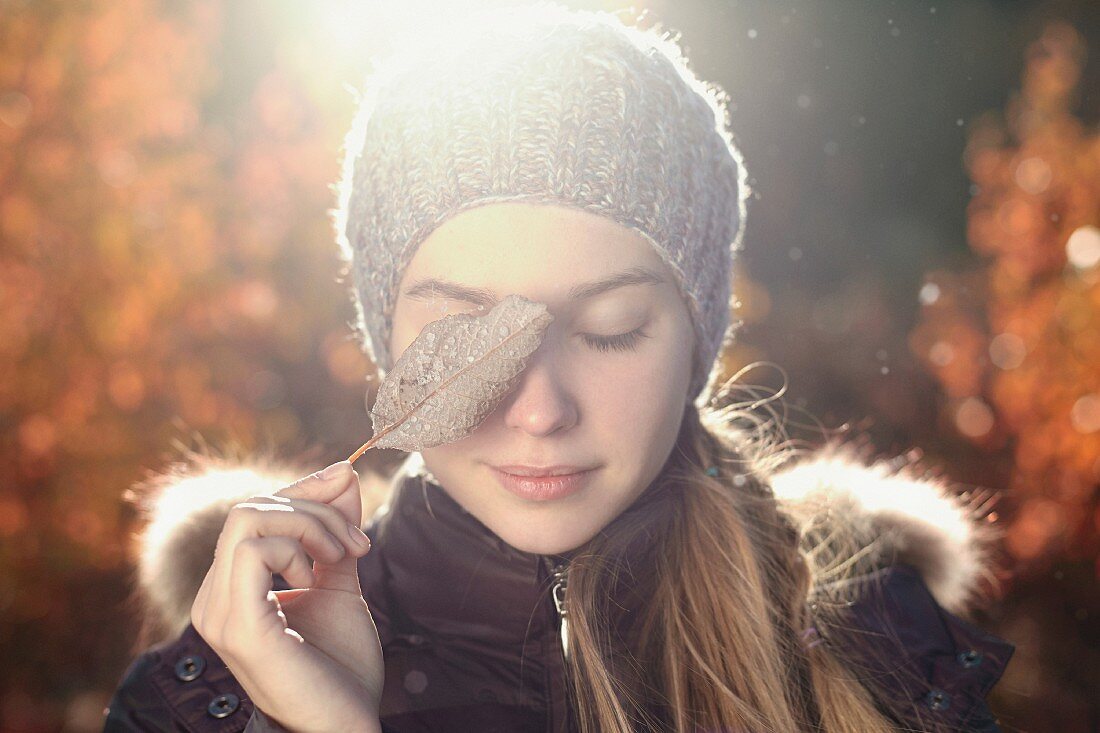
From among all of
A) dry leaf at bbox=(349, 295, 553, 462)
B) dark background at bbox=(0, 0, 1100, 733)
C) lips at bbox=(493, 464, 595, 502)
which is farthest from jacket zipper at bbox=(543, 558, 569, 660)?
dark background at bbox=(0, 0, 1100, 733)

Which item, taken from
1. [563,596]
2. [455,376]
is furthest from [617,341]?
[563,596]

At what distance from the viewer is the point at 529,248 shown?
6.31 ft

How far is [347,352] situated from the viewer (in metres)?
6.32

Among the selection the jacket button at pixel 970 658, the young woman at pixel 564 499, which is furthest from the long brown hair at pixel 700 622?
the jacket button at pixel 970 658

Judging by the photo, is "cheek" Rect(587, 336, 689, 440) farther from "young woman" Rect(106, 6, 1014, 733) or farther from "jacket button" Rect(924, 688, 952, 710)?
"jacket button" Rect(924, 688, 952, 710)

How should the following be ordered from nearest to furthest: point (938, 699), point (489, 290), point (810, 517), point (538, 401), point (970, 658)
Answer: point (538, 401)
point (489, 290)
point (938, 699)
point (970, 658)
point (810, 517)

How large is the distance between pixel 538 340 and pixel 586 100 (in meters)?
0.71

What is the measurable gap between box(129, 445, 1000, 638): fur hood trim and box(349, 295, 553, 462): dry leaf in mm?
818

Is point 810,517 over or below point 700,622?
over

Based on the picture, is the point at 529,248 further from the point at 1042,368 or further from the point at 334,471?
the point at 1042,368

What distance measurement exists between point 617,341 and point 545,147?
47 cm

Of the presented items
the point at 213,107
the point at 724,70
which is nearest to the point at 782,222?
the point at 724,70

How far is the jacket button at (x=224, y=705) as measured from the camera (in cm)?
198

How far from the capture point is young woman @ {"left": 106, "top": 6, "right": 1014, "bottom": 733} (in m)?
1.91
